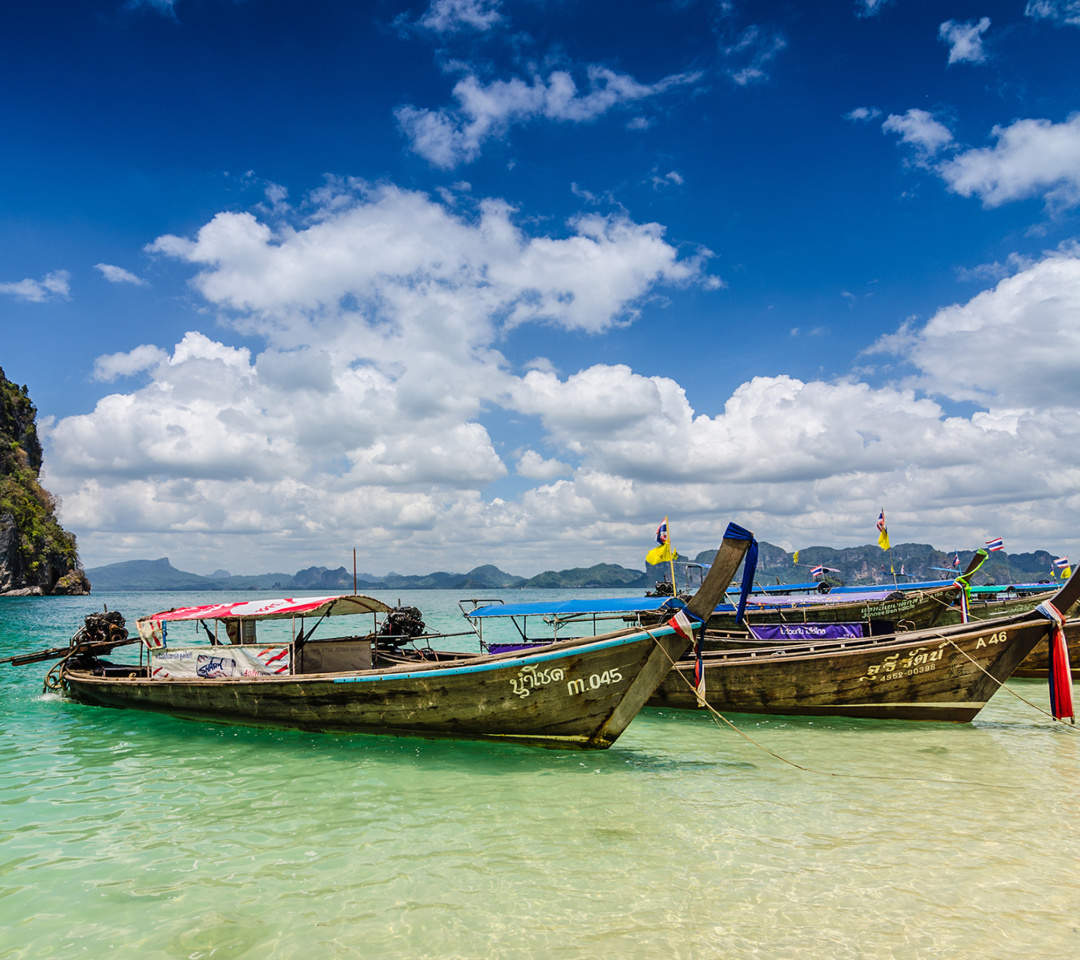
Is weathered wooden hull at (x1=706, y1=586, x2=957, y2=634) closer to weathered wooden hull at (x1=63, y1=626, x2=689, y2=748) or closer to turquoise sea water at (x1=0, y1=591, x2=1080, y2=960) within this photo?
turquoise sea water at (x1=0, y1=591, x2=1080, y2=960)

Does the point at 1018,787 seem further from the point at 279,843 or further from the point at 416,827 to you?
the point at 279,843

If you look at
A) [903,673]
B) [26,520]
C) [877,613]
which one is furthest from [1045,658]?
[26,520]

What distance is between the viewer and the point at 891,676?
1188 cm

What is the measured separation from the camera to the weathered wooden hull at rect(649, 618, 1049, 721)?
11.4 metres

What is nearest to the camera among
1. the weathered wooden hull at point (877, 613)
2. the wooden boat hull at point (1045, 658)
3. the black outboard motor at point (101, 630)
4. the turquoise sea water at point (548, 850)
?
the turquoise sea water at point (548, 850)

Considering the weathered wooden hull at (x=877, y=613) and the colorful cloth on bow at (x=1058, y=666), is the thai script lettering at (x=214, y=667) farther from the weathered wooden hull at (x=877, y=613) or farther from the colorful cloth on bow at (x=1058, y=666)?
the colorful cloth on bow at (x=1058, y=666)

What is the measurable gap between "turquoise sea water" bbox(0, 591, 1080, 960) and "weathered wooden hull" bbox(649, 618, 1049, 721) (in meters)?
1.07

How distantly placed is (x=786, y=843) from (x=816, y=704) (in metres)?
6.56

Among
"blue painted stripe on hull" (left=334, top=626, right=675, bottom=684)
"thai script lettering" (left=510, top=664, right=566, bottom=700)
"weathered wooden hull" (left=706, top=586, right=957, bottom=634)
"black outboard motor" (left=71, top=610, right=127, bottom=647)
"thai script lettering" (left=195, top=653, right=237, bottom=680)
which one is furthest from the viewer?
"weathered wooden hull" (left=706, top=586, right=957, bottom=634)

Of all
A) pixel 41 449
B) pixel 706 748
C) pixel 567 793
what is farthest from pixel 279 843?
pixel 41 449

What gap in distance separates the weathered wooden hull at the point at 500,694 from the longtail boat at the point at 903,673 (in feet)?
6.24

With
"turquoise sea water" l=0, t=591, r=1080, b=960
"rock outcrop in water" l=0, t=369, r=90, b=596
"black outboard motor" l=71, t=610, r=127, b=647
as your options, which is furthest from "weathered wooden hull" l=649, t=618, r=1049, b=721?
"rock outcrop in water" l=0, t=369, r=90, b=596

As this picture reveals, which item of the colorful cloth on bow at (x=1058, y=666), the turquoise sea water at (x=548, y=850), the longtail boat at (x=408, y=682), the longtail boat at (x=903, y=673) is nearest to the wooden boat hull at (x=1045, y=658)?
the colorful cloth on bow at (x=1058, y=666)

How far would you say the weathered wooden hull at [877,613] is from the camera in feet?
62.0
